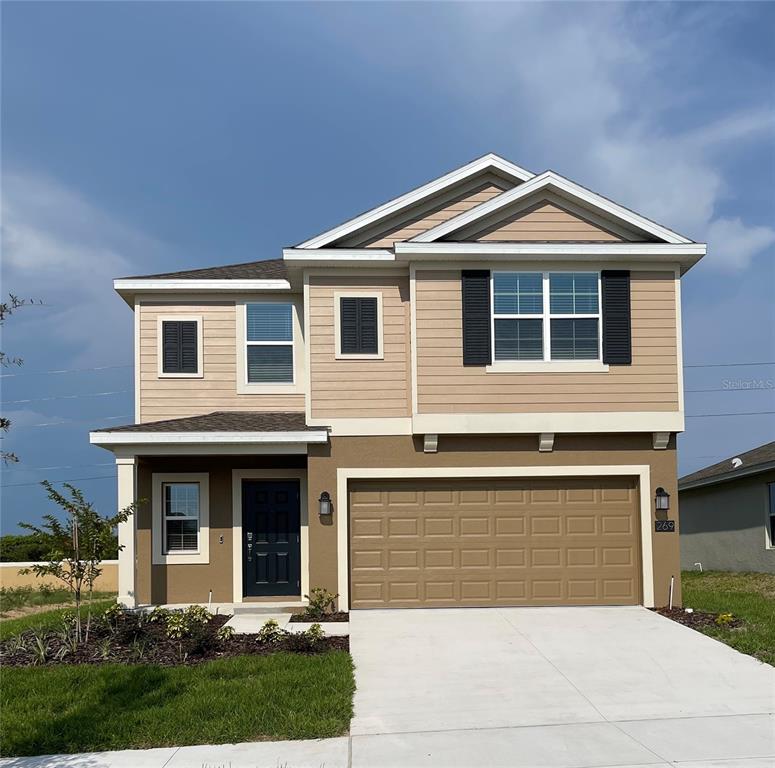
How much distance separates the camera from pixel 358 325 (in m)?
13.2

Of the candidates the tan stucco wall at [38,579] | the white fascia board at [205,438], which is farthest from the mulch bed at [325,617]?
the tan stucco wall at [38,579]

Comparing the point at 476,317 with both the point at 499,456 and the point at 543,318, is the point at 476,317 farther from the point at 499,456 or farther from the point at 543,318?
the point at 499,456

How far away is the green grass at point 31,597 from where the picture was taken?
18.0 m

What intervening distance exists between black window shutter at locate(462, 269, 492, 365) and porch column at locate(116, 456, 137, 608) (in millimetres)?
5319

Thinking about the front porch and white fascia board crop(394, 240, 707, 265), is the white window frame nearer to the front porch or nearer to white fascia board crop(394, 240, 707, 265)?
white fascia board crop(394, 240, 707, 265)

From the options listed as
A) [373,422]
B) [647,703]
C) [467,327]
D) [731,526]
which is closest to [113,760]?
[647,703]

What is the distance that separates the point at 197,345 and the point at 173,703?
7895mm

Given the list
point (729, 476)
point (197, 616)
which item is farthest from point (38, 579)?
point (729, 476)

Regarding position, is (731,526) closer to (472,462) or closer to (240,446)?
(472,462)

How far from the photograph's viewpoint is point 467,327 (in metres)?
12.7

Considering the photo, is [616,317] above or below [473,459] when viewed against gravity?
above

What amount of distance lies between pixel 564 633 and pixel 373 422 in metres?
4.07

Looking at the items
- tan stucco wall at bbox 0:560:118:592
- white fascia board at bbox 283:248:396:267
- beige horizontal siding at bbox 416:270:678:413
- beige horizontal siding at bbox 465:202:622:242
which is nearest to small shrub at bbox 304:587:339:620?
beige horizontal siding at bbox 416:270:678:413

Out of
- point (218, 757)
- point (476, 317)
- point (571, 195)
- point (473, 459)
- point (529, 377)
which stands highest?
→ point (571, 195)
